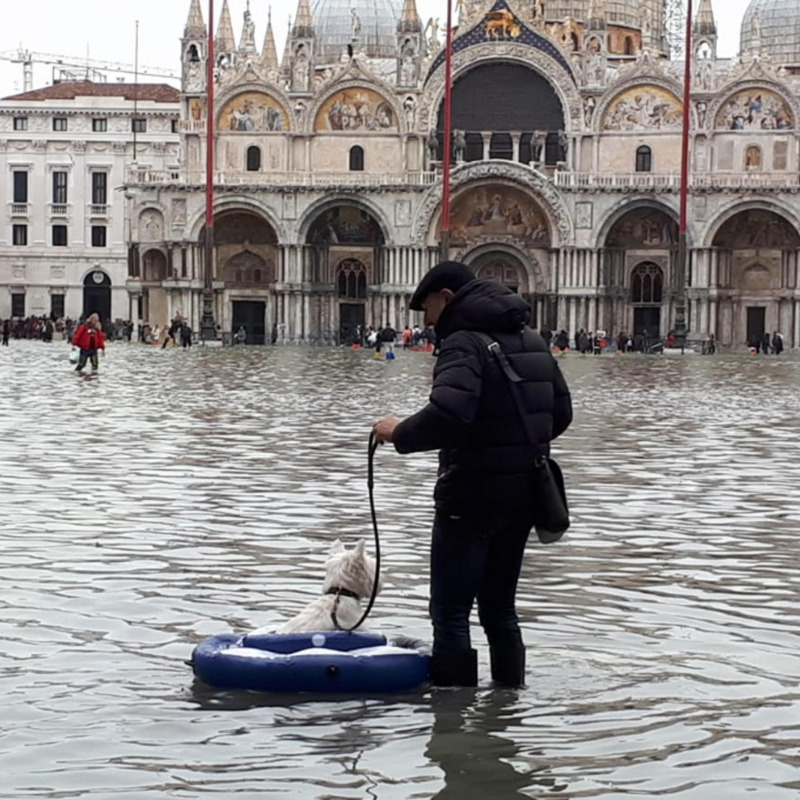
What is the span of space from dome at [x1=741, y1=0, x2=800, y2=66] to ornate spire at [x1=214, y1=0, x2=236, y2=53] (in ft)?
74.8

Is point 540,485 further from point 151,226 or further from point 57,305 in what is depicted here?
point 57,305

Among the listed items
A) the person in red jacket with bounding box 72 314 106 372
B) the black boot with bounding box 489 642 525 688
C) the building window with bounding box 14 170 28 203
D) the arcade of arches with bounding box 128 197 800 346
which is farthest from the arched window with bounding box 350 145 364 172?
the black boot with bounding box 489 642 525 688

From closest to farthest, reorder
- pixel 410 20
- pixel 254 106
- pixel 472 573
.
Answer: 1. pixel 472 573
2. pixel 254 106
3. pixel 410 20

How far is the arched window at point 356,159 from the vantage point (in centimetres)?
7494

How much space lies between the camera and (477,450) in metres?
7.52

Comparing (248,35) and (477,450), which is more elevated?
(248,35)

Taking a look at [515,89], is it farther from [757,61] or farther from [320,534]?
[320,534]

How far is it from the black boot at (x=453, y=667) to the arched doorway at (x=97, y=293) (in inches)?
3385

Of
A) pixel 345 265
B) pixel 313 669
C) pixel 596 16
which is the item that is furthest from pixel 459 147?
pixel 313 669

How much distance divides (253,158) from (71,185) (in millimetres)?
19383

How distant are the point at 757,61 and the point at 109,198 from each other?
3525 centimetres

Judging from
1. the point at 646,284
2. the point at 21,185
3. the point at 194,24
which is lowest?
the point at 646,284

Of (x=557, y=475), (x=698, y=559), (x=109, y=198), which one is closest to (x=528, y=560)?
(x=698, y=559)

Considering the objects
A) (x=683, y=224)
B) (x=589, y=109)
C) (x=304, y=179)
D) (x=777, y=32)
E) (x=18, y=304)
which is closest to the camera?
(x=683, y=224)
